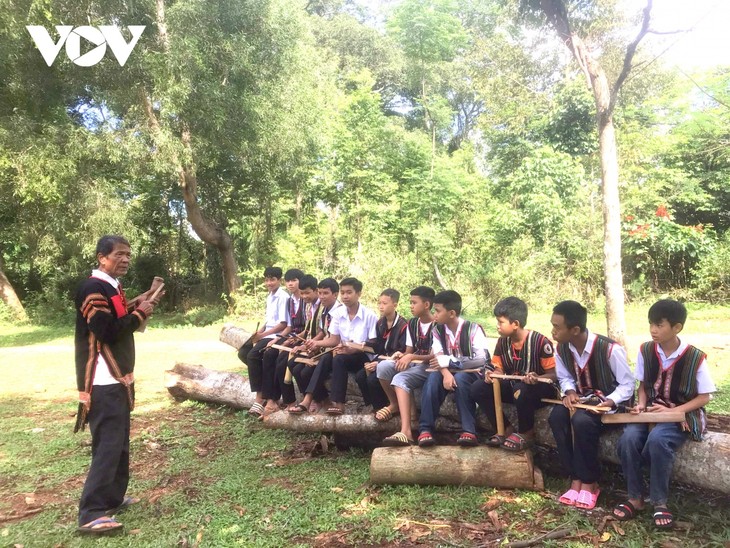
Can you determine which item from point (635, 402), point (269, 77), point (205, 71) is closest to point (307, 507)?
point (635, 402)

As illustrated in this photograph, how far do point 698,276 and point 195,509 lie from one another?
564 inches

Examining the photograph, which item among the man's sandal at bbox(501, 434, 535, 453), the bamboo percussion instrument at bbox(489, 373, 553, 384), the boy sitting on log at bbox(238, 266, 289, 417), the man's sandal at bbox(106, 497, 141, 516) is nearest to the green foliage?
the boy sitting on log at bbox(238, 266, 289, 417)

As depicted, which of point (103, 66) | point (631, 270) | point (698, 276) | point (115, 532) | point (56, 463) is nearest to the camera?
point (115, 532)

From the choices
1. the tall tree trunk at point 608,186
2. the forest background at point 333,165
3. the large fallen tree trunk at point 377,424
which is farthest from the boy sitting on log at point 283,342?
the forest background at point 333,165

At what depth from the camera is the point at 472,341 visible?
475cm

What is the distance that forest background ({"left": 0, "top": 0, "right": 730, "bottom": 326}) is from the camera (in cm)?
1265

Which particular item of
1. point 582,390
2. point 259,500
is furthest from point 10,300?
point 582,390

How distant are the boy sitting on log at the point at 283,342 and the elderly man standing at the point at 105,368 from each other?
2.17 metres

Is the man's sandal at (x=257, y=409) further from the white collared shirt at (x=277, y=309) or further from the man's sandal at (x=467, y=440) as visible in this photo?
the man's sandal at (x=467, y=440)

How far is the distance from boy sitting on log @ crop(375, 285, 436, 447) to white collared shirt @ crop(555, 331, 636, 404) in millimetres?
1163

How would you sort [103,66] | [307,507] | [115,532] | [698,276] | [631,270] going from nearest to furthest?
[115,532] < [307,507] < [103,66] < [698,276] < [631,270]

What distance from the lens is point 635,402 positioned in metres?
4.12

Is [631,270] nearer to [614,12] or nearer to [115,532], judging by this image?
[614,12]

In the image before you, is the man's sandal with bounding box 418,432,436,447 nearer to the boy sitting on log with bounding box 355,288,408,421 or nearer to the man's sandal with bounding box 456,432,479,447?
the man's sandal with bounding box 456,432,479,447
